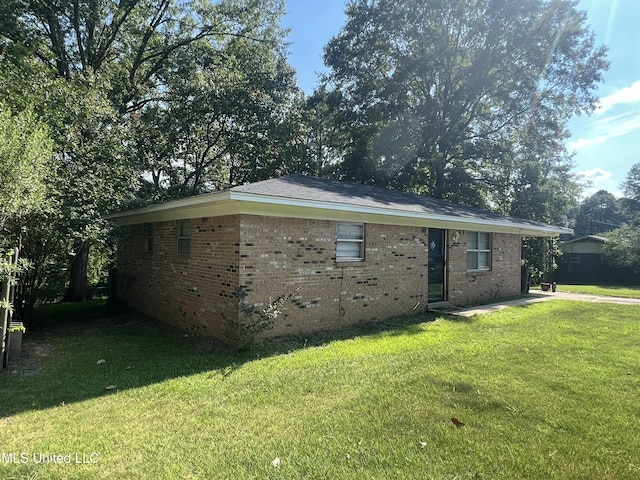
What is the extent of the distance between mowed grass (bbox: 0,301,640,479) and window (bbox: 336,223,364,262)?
212cm

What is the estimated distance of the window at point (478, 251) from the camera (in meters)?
11.8

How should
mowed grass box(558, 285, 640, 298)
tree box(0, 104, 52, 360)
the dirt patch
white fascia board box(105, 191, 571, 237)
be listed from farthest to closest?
mowed grass box(558, 285, 640, 298), white fascia board box(105, 191, 571, 237), the dirt patch, tree box(0, 104, 52, 360)

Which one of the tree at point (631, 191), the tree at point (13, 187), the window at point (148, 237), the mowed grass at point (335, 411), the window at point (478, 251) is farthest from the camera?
the tree at point (631, 191)

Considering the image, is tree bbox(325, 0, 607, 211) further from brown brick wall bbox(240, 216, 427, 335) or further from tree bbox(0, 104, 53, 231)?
tree bbox(0, 104, 53, 231)

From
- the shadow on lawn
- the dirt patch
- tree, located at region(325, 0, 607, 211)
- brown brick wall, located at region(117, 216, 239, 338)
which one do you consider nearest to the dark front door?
the shadow on lawn

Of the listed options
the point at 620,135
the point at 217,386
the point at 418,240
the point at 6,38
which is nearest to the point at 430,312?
the point at 418,240

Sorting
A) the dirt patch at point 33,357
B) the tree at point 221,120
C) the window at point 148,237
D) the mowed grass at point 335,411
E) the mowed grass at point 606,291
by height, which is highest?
the tree at point 221,120

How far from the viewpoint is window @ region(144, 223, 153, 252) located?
396 inches

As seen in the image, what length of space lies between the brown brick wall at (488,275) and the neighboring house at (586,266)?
58.2 feet

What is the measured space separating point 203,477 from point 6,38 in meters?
15.6

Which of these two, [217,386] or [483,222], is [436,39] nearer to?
[483,222]

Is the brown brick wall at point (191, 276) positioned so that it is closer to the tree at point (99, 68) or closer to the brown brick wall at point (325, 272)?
the brown brick wall at point (325, 272)

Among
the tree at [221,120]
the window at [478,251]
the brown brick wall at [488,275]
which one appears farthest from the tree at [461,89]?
the window at [478,251]

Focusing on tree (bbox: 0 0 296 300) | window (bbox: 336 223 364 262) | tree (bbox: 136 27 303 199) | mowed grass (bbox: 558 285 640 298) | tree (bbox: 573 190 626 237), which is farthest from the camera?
tree (bbox: 573 190 626 237)
